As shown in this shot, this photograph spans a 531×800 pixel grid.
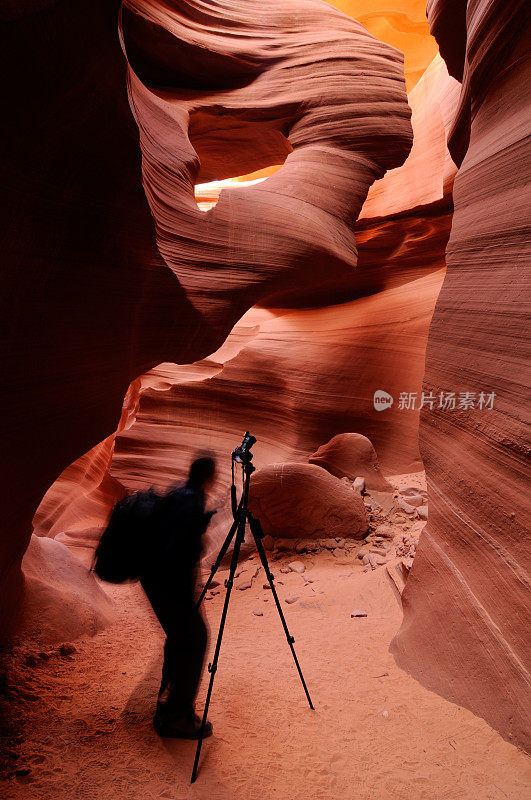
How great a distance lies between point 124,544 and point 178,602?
367 millimetres

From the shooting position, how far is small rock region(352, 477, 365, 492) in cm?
493

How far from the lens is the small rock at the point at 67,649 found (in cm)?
252

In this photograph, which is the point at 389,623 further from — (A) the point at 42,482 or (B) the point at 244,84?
(B) the point at 244,84

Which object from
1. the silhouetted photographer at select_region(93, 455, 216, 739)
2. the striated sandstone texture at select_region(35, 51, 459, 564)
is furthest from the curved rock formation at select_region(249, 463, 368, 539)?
the silhouetted photographer at select_region(93, 455, 216, 739)

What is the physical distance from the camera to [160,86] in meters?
4.12

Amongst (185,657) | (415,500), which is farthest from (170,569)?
(415,500)

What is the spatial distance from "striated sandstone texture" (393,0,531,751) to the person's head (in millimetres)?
1310

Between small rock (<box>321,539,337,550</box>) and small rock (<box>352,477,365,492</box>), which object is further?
small rock (<box>352,477,365,492</box>)

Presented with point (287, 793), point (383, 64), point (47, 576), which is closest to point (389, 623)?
point (287, 793)

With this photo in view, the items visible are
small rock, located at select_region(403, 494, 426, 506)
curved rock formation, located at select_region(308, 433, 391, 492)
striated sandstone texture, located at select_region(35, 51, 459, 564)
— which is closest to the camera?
small rock, located at select_region(403, 494, 426, 506)

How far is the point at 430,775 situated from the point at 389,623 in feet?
4.21

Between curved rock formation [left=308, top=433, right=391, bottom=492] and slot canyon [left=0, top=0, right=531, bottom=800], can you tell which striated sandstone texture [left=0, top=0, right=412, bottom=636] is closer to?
slot canyon [left=0, top=0, right=531, bottom=800]

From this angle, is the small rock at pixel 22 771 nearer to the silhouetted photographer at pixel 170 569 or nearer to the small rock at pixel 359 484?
the silhouetted photographer at pixel 170 569

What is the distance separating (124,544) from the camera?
2.15 metres
